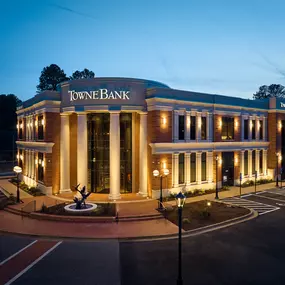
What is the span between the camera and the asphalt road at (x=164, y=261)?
1251 centimetres

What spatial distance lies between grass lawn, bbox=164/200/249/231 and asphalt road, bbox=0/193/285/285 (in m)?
1.84

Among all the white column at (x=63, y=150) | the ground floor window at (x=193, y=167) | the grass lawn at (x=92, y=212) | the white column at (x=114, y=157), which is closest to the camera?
the grass lawn at (x=92, y=212)

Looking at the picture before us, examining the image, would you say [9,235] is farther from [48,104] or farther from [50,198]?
[48,104]

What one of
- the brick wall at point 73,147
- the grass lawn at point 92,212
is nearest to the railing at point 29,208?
the grass lawn at point 92,212

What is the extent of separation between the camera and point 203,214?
856 inches

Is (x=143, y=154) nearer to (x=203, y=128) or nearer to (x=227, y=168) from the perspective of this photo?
(x=203, y=128)

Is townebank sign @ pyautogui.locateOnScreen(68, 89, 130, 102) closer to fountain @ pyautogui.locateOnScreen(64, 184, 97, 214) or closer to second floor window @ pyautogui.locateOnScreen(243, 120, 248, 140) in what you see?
fountain @ pyautogui.locateOnScreen(64, 184, 97, 214)

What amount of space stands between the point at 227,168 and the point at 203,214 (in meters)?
14.9

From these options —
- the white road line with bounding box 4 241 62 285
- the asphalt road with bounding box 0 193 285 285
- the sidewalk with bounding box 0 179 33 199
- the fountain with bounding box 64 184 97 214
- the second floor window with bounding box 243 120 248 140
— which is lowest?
the asphalt road with bounding box 0 193 285 285

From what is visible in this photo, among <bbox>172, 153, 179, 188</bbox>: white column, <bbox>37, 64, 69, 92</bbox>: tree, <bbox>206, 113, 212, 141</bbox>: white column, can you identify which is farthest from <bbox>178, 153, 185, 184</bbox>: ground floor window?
<bbox>37, 64, 69, 92</bbox>: tree

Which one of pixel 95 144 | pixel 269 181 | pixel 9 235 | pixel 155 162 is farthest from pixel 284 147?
pixel 9 235

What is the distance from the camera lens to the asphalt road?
12.5 m

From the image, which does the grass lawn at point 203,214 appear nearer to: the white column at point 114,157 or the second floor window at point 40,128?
the white column at point 114,157

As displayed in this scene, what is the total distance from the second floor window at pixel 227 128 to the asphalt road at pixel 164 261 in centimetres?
1725
